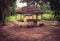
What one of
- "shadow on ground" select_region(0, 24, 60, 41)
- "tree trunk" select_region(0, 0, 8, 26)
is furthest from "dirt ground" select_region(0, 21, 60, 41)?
"tree trunk" select_region(0, 0, 8, 26)

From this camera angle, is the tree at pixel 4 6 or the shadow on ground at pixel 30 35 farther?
the tree at pixel 4 6

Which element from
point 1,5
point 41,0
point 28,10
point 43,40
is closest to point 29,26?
point 28,10

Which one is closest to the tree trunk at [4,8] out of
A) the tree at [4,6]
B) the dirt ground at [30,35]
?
the tree at [4,6]

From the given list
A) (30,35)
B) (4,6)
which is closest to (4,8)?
(4,6)

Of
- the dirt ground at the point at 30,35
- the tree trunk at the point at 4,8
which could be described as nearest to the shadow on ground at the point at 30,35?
the dirt ground at the point at 30,35

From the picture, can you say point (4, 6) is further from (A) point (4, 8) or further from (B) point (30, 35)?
(B) point (30, 35)

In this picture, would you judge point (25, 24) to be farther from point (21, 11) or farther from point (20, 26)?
point (21, 11)

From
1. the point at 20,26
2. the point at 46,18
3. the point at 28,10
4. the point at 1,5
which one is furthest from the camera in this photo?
the point at 46,18

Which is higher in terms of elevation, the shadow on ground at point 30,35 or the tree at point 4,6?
the tree at point 4,6

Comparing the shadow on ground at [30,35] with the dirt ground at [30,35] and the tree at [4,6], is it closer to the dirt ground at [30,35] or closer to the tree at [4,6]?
the dirt ground at [30,35]

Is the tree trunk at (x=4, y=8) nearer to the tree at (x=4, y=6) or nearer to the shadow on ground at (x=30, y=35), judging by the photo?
the tree at (x=4, y=6)

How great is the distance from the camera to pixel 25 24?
73.8 ft

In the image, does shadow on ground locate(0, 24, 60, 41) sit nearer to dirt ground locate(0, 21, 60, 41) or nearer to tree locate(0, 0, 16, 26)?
dirt ground locate(0, 21, 60, 41)

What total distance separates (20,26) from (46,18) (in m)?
10.4
